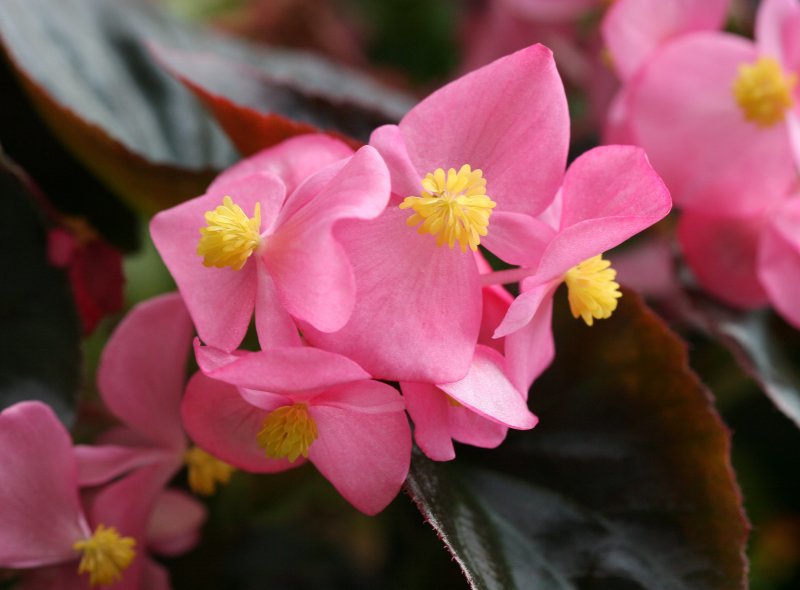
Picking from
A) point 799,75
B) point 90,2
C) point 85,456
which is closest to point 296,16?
point 90,2

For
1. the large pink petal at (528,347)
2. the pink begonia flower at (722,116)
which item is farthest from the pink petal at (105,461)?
the pink begonia flower at (722,116)

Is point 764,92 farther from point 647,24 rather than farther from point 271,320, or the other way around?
point 271,320

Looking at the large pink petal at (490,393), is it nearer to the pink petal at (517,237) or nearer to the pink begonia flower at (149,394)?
the pink petal at (517,237)

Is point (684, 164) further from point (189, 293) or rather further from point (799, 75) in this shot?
point (189, 293)

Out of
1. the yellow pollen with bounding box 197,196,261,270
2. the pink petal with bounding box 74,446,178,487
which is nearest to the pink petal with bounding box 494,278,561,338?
the yellow pollen with bounding box 197,196,261,270

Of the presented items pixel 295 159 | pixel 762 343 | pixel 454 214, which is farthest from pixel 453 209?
pixel 762 343
